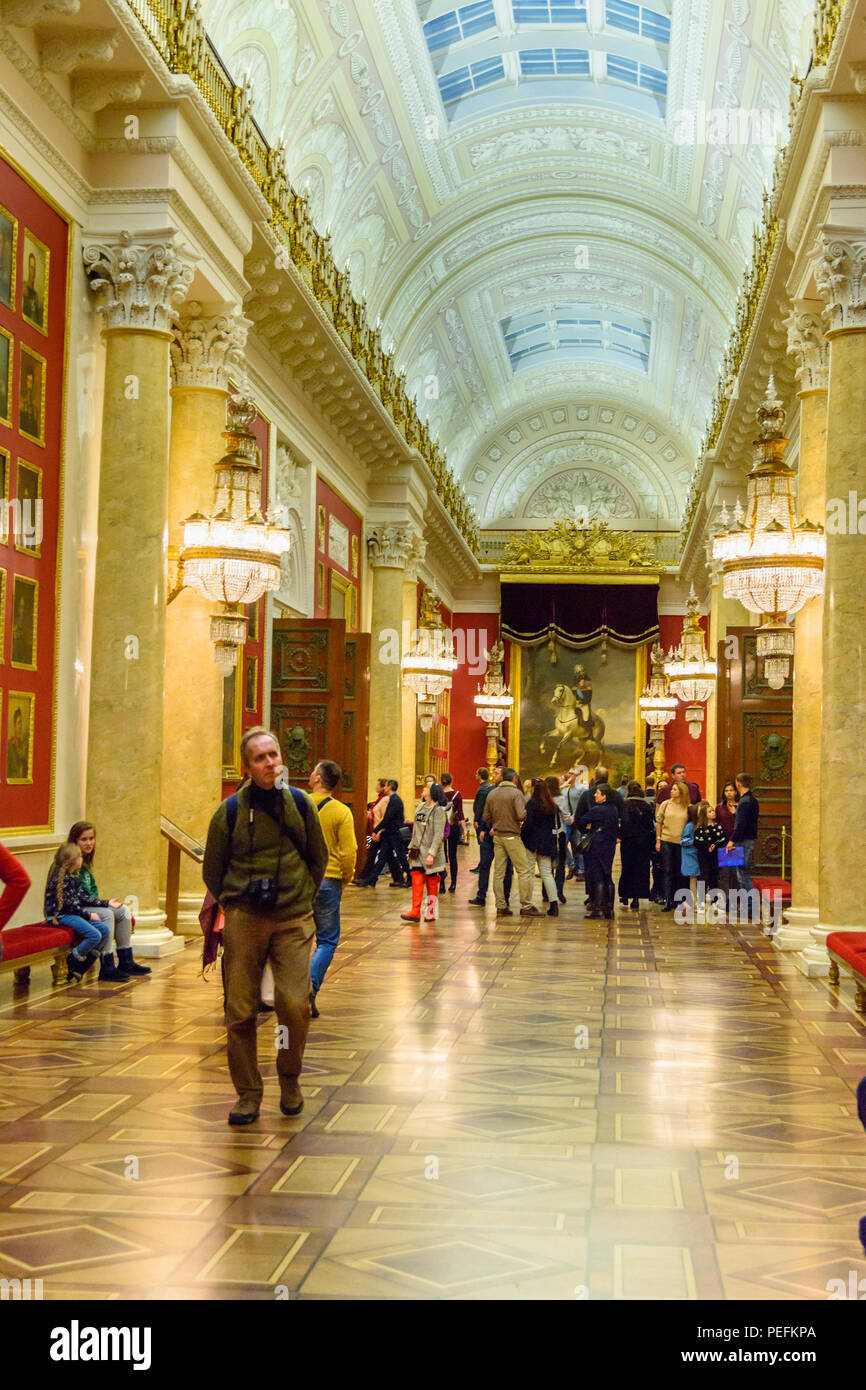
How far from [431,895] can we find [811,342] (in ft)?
20.8

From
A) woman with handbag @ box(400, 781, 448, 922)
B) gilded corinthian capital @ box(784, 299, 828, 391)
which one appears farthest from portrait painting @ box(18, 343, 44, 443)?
gilded corinthian capital @ box(784, 299, 828, 391)

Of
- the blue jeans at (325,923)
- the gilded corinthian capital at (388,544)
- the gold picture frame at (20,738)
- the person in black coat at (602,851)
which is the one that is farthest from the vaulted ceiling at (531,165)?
the blue jeans at (325,923)

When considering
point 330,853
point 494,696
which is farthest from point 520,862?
point 494,696

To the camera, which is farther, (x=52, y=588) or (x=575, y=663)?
(x=575, y=663)

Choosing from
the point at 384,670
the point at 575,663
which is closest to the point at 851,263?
the point at 384,670

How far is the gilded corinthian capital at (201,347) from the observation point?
12.2 metres

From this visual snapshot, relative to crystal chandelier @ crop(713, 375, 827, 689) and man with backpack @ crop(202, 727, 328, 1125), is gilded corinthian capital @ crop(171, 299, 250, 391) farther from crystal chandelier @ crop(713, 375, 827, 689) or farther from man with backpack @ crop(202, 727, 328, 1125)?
man with backpack @ crop(202, 727, 328, 1125)

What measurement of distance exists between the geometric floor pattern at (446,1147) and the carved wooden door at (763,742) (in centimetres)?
509

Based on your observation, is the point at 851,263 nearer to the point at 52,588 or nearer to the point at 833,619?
the point at 833,619

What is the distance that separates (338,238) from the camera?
18844mm

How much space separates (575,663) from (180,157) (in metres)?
25.1

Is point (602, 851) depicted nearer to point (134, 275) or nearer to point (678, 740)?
point (134, 275)

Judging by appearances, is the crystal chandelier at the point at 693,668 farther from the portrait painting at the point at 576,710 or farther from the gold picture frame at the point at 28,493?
the gold picture frame at the point at 28,493

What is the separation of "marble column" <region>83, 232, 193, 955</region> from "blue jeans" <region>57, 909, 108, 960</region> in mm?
Result: 1227
